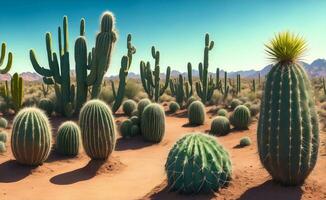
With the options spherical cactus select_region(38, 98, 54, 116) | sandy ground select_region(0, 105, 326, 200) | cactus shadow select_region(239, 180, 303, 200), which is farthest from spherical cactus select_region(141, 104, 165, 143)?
cactus shadow select_region(239, 180, 303, 200)

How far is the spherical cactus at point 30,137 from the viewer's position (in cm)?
1075

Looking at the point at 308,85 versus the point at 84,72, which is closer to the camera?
the point at 308,85

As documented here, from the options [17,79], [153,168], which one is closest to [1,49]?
[17,79]

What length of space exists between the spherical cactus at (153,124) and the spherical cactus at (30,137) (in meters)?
5.19

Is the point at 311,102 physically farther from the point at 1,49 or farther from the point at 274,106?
the point at 1,49

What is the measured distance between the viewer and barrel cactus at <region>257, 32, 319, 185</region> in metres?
7.00

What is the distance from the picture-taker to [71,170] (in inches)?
447

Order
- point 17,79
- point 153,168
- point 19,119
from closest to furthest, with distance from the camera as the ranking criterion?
point 19,119 < point 153,168 < point 17,79

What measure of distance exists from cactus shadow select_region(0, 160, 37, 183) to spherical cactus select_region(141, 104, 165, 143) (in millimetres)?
5505

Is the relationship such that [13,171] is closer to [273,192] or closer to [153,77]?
[273,192]

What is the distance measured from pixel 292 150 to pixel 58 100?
15.8m

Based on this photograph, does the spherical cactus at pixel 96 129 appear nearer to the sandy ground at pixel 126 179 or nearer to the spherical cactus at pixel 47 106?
the sandy ground at pixel 126 179

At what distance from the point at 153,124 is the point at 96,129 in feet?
14.9

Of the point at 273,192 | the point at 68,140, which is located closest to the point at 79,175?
the point at 68,140
